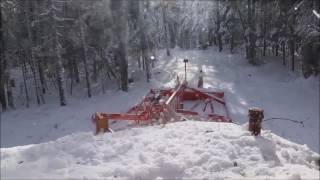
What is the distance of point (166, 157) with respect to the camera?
24.2 ft

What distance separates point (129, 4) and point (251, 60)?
10180 mm

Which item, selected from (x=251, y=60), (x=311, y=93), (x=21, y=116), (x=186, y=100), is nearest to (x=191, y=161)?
(x=186, y=100)

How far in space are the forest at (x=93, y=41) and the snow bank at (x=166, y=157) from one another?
17.4 m

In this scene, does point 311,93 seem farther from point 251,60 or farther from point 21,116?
point 21,116

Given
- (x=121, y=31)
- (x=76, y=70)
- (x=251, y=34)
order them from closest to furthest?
(x=121, y=31)
(x=251, y=34)
(x=76, y=70)

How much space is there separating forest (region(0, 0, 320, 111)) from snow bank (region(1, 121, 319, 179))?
57.0 ft

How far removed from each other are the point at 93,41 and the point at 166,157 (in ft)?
84.7

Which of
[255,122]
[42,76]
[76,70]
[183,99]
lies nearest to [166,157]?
[255,122]

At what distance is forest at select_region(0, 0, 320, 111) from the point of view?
2867 centimetres

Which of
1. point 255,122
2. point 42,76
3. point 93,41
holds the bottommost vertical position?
point 42,76

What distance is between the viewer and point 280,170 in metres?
6.95

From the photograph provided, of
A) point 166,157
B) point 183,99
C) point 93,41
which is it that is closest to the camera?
point 166,157

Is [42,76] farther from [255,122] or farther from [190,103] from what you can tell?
[255,122]

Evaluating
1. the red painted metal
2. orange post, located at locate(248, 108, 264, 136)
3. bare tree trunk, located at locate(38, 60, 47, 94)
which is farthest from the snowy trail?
bare tree trunk, located at locate(38, 60, 47, 94)
